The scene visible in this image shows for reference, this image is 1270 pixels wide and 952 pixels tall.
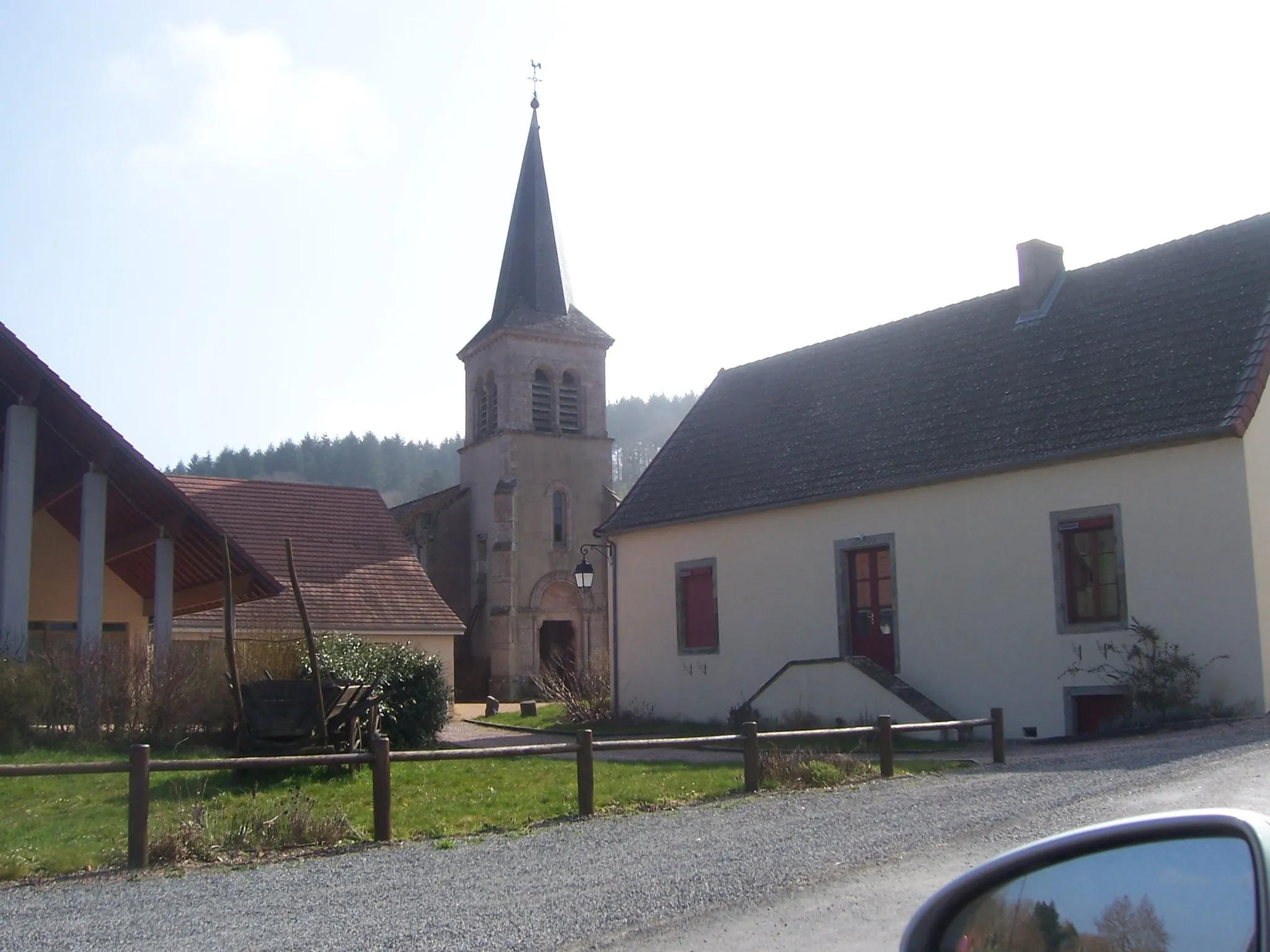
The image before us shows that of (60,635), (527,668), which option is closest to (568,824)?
(60,635)

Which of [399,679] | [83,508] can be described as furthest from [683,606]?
[83,508]

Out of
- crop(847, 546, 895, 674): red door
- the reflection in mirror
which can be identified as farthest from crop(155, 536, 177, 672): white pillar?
the reflection in mirror

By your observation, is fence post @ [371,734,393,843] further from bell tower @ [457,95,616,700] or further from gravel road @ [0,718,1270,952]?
bell tower @ [457,95,616,700]

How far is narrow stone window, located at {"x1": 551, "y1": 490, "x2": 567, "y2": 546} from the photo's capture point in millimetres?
42344

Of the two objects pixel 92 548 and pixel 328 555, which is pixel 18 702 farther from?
pixel 328 555

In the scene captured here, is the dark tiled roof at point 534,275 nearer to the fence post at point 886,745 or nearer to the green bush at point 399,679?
the green bush at point 399,679

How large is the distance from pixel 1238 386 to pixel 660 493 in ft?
41.6

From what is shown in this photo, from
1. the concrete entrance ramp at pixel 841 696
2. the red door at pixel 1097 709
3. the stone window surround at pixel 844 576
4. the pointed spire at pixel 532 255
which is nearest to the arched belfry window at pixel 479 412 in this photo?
the pointed spire at pixel 532 255

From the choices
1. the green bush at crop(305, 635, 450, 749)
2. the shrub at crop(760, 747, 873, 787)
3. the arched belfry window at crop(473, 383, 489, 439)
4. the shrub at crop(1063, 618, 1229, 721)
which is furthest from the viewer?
the arched belfry window at crop(473, 383, 489, 439)

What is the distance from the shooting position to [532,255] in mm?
44500

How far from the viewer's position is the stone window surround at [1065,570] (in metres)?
18.5

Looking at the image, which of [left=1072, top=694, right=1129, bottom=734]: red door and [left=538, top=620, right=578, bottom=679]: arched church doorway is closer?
[left=1072, top=694, right=1129, bottom=734]: red door

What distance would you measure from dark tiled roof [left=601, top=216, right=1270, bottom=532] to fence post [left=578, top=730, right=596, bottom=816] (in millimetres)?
10911

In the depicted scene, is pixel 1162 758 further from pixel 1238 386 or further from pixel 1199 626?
pixel 1238 386
